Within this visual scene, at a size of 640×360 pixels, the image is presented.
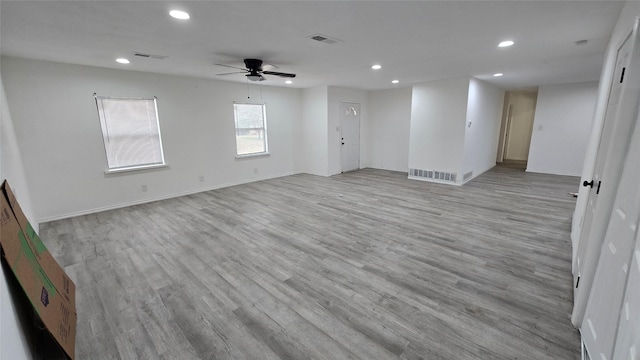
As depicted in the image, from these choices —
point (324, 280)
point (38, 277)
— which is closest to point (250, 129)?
point (324, 280)

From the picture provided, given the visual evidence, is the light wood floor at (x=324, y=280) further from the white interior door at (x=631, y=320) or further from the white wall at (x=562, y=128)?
the white wall at (x=562, y=128)

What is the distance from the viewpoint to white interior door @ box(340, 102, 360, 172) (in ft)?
25.5

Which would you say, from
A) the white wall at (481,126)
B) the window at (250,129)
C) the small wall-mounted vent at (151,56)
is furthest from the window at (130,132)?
the white wall at (481,126)

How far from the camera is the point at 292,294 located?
245 centimetres

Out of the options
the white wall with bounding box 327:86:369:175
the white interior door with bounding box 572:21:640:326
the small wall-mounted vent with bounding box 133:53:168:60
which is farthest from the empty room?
the white wall with bounding box 327:86:369:175

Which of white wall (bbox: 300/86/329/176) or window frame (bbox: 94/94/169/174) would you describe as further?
white wall (bbox: 300/86/329/176)

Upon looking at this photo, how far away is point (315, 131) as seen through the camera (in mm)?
7566

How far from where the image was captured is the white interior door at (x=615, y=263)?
4.42ft

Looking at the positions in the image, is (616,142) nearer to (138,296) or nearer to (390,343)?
(390,343)

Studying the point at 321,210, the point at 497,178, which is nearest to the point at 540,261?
the point at 321,210

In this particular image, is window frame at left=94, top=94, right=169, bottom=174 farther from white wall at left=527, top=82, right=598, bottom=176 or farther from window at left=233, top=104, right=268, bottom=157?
white wall at left=527, top=82, right=598, bottom=176

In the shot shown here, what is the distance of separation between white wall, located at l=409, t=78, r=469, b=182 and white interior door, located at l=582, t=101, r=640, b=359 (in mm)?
4801

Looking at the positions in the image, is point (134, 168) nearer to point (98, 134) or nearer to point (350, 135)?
point (98, 134)

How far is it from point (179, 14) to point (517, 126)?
10912mm
